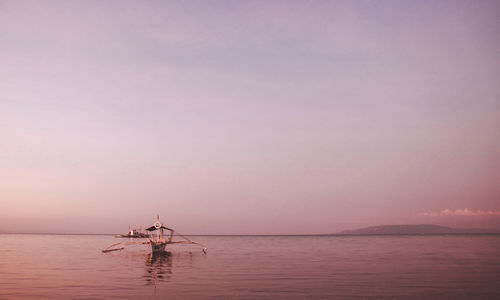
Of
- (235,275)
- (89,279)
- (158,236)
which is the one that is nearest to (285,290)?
(235,275)

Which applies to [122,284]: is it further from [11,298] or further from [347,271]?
[347,271]

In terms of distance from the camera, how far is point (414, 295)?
89.7 ft

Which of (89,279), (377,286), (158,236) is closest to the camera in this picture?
(377,286)

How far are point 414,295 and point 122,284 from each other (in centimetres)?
2295

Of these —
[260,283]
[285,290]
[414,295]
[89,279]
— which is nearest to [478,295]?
[414,295]

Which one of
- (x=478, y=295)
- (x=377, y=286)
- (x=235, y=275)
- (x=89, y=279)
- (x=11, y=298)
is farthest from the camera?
(x=235, y=275)

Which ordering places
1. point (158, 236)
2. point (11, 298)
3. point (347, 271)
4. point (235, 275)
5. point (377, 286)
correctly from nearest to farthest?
1. point (11, 298)
2. point (377, 286)
3. point (235, 275)
4. point (347, 271)
5. point (158, 236)

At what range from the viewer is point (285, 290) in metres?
29.1

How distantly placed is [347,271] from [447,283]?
1115cm

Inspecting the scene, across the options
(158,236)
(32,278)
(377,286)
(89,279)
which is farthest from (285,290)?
(158,236)

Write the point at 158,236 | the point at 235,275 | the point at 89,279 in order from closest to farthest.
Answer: the point at 89,279
the point at 235,275
the point at 158,236

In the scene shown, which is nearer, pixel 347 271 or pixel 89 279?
pixel 89 279

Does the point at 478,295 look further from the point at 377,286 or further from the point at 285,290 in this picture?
the point at 285,290

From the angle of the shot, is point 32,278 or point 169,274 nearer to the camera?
point 32,278
